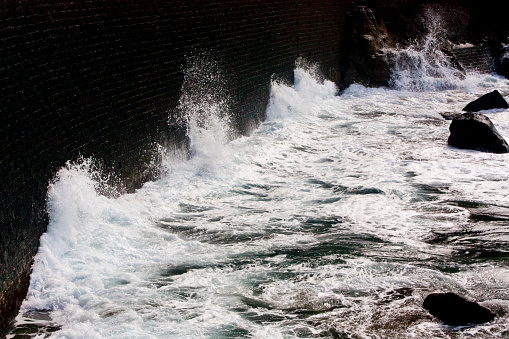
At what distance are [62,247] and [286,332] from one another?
2665mm

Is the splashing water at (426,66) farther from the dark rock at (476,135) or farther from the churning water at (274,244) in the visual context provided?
the churning water at (274,244)

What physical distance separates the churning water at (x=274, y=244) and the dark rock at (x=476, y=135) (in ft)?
0.70

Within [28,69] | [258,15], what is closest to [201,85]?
[258,15]

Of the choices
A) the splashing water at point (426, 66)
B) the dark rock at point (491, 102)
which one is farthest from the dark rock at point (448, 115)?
the splashing water at point (426, 66)

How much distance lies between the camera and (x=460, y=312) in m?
5.29

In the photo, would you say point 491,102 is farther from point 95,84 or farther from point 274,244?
point 95,84

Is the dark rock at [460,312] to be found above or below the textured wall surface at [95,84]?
below

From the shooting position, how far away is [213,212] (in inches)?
320

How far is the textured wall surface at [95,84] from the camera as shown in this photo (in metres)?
5.88

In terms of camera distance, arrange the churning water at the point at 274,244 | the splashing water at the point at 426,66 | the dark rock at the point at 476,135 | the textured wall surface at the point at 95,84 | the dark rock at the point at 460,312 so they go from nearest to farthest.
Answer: the dark rock at the point at 460,312, the churning water at the point at 274,244, the textured wall surface at the point at 95,84, the dark rock at the point at 476,135, the splashing water at the point at 426,66

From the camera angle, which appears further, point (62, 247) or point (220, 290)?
point (62, 247)

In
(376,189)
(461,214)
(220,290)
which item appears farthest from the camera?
(376,189)

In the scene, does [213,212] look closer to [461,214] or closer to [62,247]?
[62,247]

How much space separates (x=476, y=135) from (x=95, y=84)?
676 centimetres
